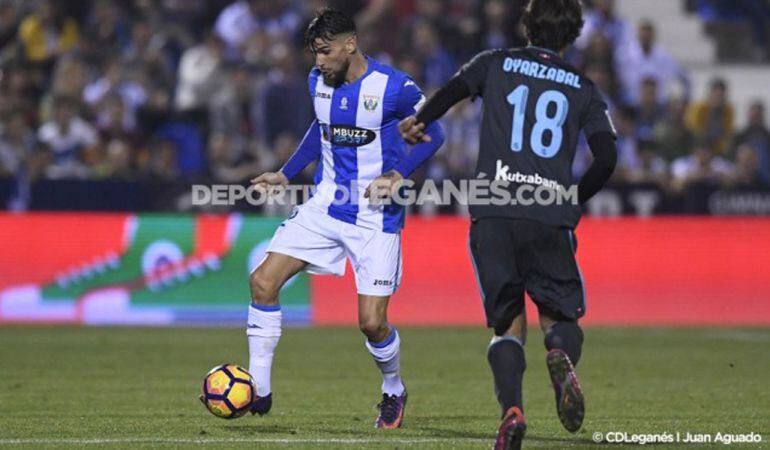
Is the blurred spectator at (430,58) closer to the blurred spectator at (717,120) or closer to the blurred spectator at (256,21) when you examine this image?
the blurred spectator at (256,21)

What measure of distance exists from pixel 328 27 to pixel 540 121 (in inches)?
72.9

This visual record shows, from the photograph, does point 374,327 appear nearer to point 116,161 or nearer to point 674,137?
point 116,161

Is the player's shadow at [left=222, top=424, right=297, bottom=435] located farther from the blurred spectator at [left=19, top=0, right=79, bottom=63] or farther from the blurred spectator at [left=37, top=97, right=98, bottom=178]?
the blurred spectator at [left=19, top=0, right=79, bottom=63]

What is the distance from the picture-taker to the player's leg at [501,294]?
21.7 ft

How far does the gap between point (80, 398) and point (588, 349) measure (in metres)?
5.42

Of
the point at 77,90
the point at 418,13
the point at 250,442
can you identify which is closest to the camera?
the point at 250,442

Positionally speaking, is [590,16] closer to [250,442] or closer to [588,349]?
[588,349]

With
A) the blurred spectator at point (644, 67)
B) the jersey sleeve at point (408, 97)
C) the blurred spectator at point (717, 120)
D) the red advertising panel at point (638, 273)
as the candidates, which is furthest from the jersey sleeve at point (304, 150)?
the blurred spectator at point (644, 67)

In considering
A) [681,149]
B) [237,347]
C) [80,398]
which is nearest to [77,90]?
[237,347]

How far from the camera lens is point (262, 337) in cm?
827

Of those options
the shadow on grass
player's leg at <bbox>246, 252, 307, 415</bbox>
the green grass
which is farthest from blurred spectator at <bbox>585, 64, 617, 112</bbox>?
the shadow on grass

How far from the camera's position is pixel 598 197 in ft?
54.5

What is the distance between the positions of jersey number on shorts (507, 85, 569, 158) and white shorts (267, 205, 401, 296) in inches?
72.5

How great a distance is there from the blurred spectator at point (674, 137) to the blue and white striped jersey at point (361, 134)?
10.7 m
